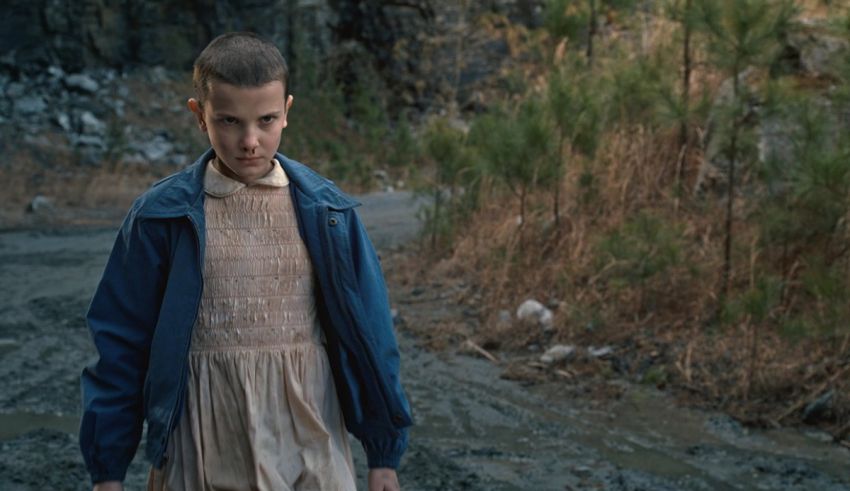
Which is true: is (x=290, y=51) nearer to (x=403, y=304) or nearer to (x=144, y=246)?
(x=403, y=304)

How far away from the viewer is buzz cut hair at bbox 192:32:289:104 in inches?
76.2

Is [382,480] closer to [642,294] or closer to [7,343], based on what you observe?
[642,294]

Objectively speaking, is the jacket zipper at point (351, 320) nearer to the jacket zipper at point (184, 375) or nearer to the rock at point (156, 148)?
the jacket zipper at point (184, 375)

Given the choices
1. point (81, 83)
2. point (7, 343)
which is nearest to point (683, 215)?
point (7, 343)

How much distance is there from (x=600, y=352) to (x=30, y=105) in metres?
11.0

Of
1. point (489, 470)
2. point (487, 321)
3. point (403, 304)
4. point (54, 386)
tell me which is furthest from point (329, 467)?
point (403, 304)

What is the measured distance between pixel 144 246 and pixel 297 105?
576 inches

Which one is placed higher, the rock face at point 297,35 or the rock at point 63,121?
the rock face at point 297,35

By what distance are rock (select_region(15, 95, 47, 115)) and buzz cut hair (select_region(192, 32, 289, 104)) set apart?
44.5 feet

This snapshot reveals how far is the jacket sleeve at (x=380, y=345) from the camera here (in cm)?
204

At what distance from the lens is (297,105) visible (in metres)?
16.4

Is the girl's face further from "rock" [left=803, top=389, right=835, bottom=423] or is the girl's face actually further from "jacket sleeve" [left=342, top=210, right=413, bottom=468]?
"rock" [left=803, top=389, right=835, bottom=423]

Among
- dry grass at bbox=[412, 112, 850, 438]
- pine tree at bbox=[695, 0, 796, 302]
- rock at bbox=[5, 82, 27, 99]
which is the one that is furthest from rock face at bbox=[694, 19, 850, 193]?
rock at bbox=[5, 82, 27, 99]

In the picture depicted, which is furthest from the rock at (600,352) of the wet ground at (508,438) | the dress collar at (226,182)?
the dress collar at (226,182)
